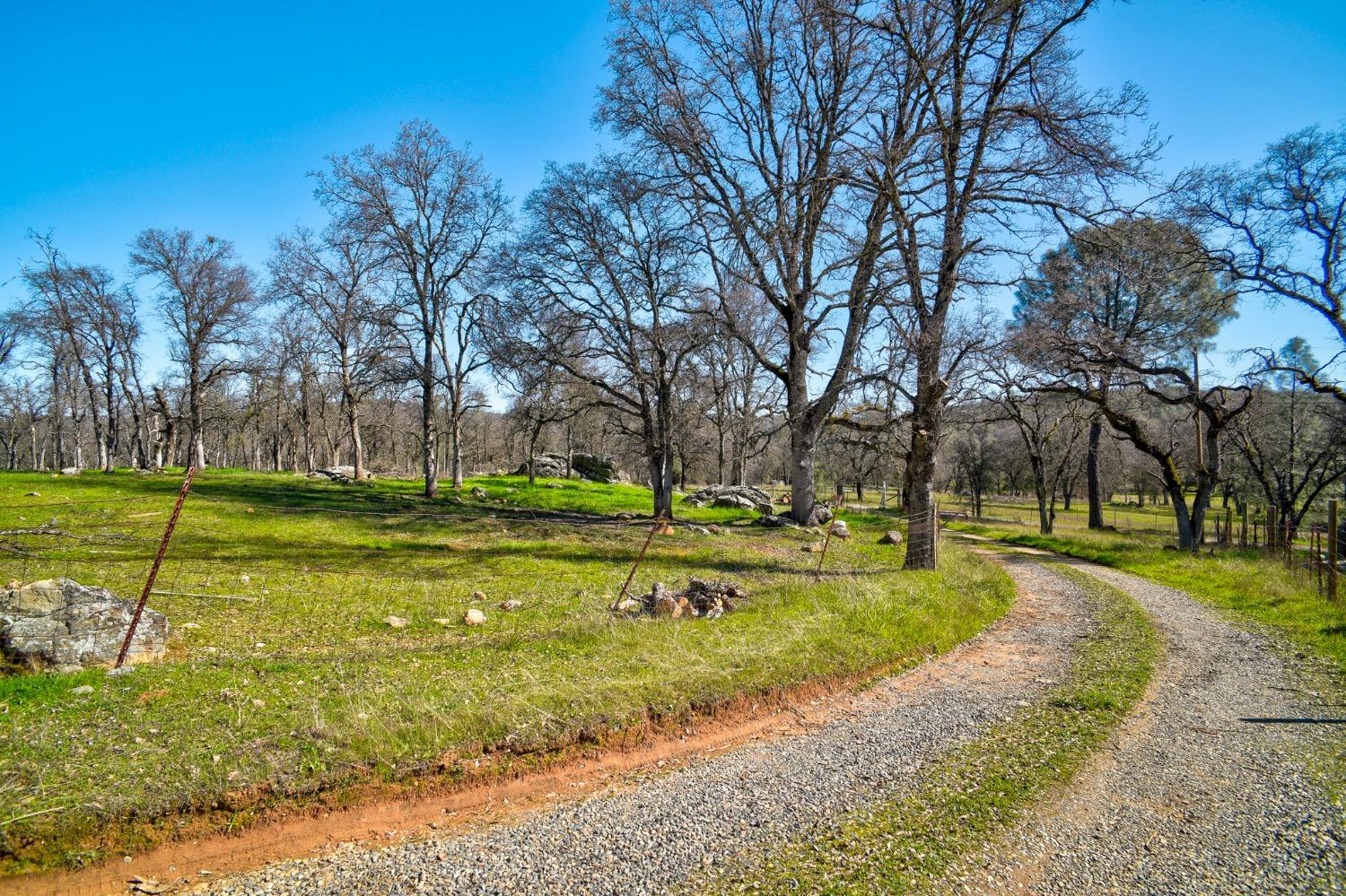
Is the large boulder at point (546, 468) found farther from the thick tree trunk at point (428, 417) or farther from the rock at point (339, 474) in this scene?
the thick tree trunk at point (428, 417)

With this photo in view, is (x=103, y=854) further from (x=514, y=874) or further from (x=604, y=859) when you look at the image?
(x=604, y=859)

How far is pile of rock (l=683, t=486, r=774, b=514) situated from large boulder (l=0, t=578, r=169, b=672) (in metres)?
22.4

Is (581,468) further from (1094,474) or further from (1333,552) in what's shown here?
(1333,552)

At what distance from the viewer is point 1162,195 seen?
36.8 ft

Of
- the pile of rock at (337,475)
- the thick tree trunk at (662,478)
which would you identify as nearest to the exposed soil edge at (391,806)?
the thick tree trunk at (662,478)

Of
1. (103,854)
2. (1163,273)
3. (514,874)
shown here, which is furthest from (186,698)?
(1163,273)

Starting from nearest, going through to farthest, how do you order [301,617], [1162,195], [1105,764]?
[1105,764] → [301,617] → [1162,195]

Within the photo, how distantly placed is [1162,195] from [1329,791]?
10744 millimetres

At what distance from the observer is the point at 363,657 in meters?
6.47

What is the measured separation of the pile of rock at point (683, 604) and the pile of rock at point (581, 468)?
118ft

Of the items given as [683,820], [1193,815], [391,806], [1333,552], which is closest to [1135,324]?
[1333,552]

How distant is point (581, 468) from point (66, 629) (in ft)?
138

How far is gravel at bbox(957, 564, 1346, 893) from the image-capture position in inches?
132

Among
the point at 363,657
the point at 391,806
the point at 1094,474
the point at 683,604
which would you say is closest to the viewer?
the point at 391,806
